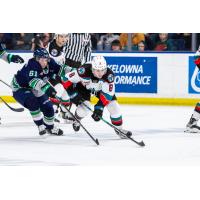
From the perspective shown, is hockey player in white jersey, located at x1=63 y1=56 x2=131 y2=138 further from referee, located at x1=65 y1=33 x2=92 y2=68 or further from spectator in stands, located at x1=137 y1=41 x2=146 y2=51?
spectator in stands, located at x1=137 y1=41 x2=146 y2=51

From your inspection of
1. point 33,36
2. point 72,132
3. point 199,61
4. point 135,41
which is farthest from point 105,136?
point 33,36

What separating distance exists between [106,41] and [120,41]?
250 millimetres

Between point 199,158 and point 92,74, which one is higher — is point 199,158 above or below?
below

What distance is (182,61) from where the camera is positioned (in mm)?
11617

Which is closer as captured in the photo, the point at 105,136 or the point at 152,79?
the point at 105,136

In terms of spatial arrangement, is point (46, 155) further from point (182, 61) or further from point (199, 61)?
point (182, 61)

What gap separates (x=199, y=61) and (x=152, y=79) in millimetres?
2988

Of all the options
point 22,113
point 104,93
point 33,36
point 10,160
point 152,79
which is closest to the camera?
point 10,160

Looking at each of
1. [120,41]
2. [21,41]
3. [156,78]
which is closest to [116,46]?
[120,41]

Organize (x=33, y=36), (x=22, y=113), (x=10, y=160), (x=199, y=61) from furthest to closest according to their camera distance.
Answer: (x=33, y=36), (x=22, y=113), (x=199, y=61), (x=10, y=160)

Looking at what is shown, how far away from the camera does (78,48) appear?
1091 centimetres

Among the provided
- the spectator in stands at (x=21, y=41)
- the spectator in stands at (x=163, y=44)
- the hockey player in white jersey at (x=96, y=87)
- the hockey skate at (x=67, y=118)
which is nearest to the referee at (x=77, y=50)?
the hockey skate at (x=67, y=118)

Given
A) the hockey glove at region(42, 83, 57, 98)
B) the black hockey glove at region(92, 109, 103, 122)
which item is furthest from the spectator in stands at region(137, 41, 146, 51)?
the black hockey glove at region(92, 109, 103, 122)

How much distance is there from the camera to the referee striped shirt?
10.8 metres
